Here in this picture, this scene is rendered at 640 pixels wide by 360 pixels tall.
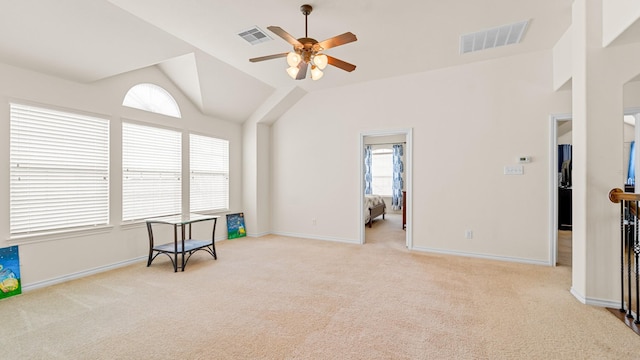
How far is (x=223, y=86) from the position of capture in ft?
15.5

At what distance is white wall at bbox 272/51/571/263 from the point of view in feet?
12.9

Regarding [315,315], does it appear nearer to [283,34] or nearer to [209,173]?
[283,34]

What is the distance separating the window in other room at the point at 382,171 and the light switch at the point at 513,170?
17.9ft

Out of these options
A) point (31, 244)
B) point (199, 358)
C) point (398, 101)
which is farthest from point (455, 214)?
point (31, 244)

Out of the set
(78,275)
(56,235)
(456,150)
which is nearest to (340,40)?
(456,150)

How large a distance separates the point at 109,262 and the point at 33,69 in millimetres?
2460

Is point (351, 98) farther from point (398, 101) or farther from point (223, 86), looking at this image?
point (223, 86)

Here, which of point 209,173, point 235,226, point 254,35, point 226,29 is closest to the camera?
point 226,29

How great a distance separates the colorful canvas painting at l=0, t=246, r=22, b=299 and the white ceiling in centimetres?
201

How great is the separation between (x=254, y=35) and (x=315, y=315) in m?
3.18

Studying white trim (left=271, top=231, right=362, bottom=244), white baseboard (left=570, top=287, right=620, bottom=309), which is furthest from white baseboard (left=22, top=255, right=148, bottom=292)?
white baseboard (left=570, top=287, right=620, bottom=309)

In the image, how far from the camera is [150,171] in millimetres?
4324

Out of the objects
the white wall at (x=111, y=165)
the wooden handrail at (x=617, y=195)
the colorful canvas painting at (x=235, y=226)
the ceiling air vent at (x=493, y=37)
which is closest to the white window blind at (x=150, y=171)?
the white wall at (x=111, y=165)

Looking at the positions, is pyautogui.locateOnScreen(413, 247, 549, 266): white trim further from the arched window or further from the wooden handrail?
the arched window
